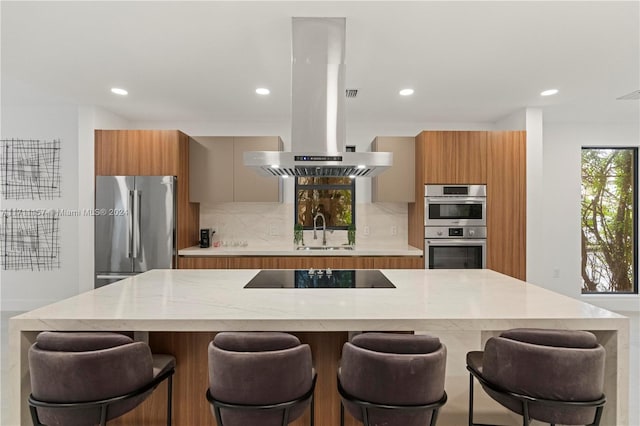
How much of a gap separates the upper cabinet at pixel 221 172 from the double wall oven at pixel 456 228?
1917 mm

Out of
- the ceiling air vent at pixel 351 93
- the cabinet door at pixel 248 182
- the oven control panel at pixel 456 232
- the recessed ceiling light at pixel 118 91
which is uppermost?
the recessed ceiling light at pixel 118 91

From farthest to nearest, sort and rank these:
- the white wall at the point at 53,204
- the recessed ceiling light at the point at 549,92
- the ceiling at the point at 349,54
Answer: the white wall at the point at 53,204
the recessed ceiling light at the point at 549,92
the ceiling at the point at 349,54

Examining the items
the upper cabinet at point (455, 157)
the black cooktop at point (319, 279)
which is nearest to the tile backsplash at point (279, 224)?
the upper cabinet at point (455, 157)

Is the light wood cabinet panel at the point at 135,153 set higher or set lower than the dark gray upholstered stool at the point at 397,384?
higher

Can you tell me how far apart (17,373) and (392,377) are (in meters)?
1.64

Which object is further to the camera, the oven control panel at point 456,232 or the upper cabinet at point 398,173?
the upper cabinet at point 398,173

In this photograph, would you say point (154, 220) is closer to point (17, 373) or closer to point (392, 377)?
point (17, 373)

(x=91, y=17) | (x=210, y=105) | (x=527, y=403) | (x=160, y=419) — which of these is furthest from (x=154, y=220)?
(x=527, y=403)

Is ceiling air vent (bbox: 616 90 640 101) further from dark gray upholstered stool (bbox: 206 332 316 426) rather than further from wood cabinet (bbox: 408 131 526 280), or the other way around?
dark gray upholstered stool (bbox: 206 332 316 426)

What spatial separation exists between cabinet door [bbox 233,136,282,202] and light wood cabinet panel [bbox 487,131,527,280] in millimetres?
2556

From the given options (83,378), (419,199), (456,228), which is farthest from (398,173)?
(83,378)

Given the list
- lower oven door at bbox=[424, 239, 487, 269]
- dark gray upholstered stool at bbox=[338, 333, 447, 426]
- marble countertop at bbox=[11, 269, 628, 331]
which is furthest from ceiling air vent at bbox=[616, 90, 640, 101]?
dark gray upholstered stool at bbox=[338, 333, 447, 426]

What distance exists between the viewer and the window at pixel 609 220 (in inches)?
200

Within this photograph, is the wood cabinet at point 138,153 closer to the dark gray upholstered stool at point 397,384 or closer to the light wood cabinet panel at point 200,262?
the light wood cabinet panel at point 200,262
